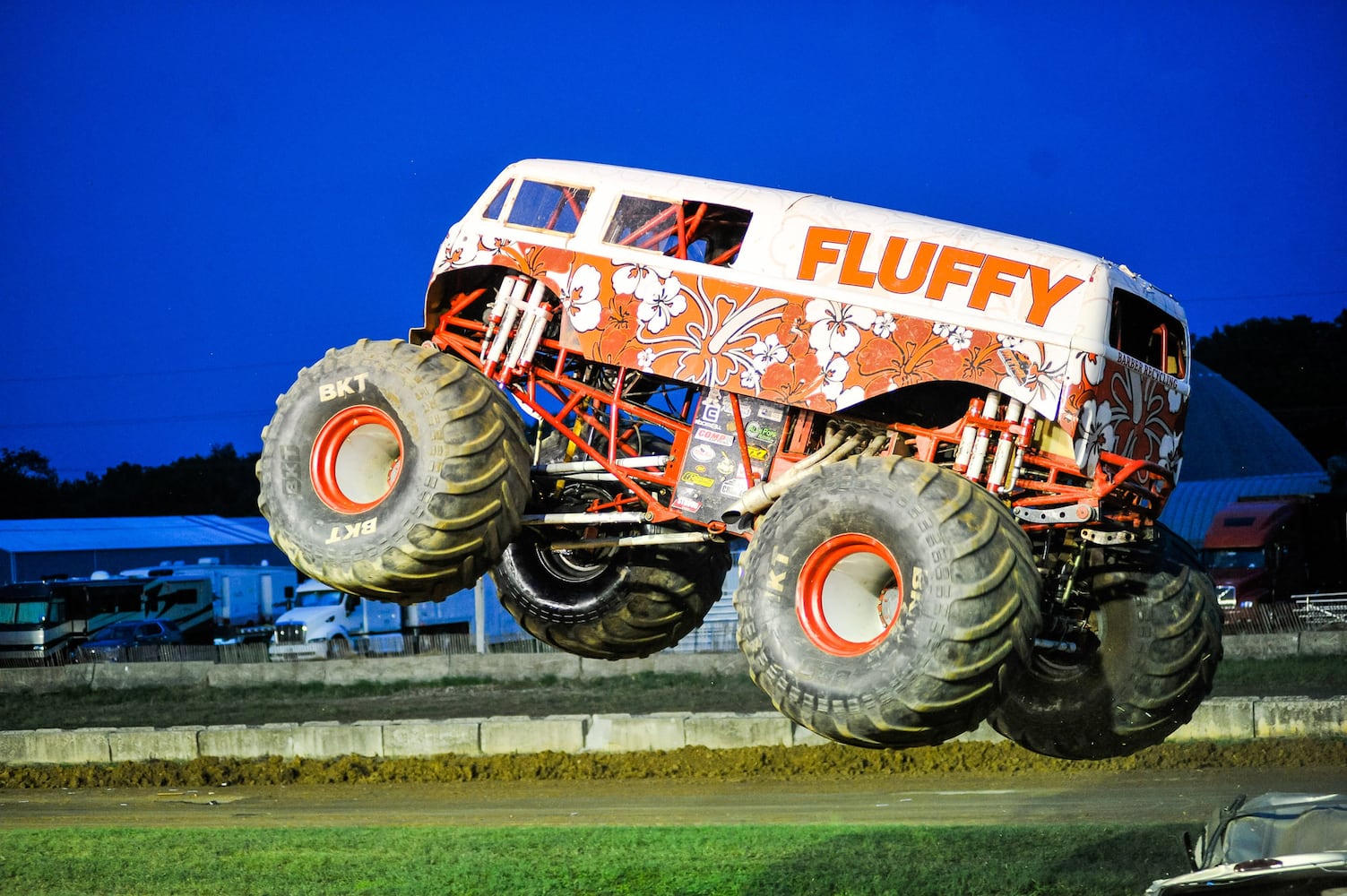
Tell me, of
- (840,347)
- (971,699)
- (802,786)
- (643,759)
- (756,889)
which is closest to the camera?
A: (971,699)

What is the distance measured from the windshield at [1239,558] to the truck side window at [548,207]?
37567 mm

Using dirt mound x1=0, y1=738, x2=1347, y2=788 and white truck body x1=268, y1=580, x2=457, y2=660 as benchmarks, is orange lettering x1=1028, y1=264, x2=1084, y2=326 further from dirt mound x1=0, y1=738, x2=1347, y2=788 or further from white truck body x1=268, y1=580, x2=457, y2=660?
white truck body x1=268, y1=580, x2=457, y2=660

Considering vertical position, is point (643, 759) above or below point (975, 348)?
below

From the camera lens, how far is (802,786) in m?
21.7

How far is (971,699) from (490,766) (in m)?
16.6

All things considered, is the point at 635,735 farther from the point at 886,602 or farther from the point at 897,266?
the point at 897,266

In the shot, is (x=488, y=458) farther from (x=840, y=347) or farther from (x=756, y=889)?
(x=756, y=889)

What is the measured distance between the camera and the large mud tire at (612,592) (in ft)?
37.4

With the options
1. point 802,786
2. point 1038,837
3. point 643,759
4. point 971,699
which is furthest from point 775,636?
point 643,759

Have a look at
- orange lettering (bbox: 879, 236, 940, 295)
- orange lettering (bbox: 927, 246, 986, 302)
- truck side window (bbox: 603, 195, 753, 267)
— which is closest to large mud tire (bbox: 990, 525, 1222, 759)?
orange lettering (bbox: 927, 246, 986, 302)

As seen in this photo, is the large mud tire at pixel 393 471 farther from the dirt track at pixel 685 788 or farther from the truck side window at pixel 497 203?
the dirt track at pixel 685 788

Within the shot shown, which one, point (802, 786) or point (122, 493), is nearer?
point (802, 786)

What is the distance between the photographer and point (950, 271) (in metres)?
8.62

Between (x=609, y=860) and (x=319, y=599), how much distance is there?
33.5m
